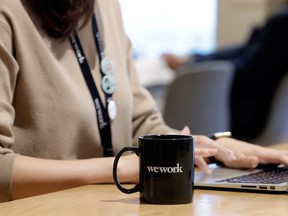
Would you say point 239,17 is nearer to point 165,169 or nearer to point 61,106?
point 61,106

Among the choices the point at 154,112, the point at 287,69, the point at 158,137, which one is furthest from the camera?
the point at 287,69

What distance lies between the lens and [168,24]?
538 centimetres

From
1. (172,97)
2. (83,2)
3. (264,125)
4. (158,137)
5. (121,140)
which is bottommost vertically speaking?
(264,125)

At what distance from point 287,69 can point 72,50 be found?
2520mm

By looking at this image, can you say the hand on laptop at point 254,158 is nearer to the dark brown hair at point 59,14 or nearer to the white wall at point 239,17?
the dark brown hair at point 59,14

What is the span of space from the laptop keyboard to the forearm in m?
0.22

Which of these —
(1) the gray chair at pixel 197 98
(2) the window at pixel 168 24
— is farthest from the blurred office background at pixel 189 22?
(1) the gray chair at pixel 197 98

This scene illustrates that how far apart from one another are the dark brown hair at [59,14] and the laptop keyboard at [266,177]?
50cm

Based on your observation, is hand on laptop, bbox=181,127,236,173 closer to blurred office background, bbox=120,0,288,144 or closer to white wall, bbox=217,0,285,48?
blurred office background, bbox=120,0,288,144

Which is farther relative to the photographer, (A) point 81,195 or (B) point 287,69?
(B) point 287,69

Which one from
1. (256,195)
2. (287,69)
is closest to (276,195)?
(256,195)

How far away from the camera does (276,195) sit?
108 cm

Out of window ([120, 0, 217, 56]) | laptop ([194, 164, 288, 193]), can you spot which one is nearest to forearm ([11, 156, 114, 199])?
laptop ([194, 164, 288, 193])

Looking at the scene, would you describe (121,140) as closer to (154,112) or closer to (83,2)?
(154,112)
